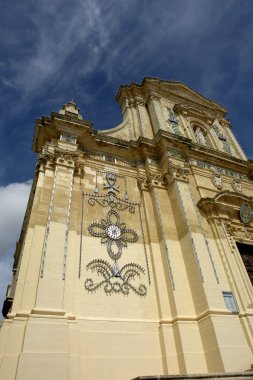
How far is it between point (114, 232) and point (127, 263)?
3.65 feet

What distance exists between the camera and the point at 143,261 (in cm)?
870

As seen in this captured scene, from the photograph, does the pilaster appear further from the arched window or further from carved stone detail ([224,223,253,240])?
carved stone detail ([224,223,253,240])

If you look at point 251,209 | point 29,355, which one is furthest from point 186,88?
point 29,355

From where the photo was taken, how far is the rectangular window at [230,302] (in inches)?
310

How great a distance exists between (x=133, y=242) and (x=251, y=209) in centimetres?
578

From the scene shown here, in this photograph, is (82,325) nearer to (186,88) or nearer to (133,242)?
(133,242)

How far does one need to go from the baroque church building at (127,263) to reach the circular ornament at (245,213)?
48 mm

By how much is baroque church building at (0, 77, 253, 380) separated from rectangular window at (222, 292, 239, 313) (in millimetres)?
78

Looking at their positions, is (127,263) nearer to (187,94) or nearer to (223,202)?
(223,202)

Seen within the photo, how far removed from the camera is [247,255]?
10.4 m

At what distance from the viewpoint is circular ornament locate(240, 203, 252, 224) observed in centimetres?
1098

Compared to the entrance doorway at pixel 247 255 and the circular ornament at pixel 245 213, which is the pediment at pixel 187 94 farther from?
the entrance doorway at pixel 247 255

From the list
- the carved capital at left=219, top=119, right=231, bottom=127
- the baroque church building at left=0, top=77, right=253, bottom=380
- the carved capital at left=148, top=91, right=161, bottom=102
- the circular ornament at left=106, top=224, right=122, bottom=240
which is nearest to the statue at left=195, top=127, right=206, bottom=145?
the baroque church building at left=0, top=77, right=253, bottom=380

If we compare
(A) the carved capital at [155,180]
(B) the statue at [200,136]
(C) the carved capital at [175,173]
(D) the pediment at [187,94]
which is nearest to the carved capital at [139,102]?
(D) the pediment at [187,94]
